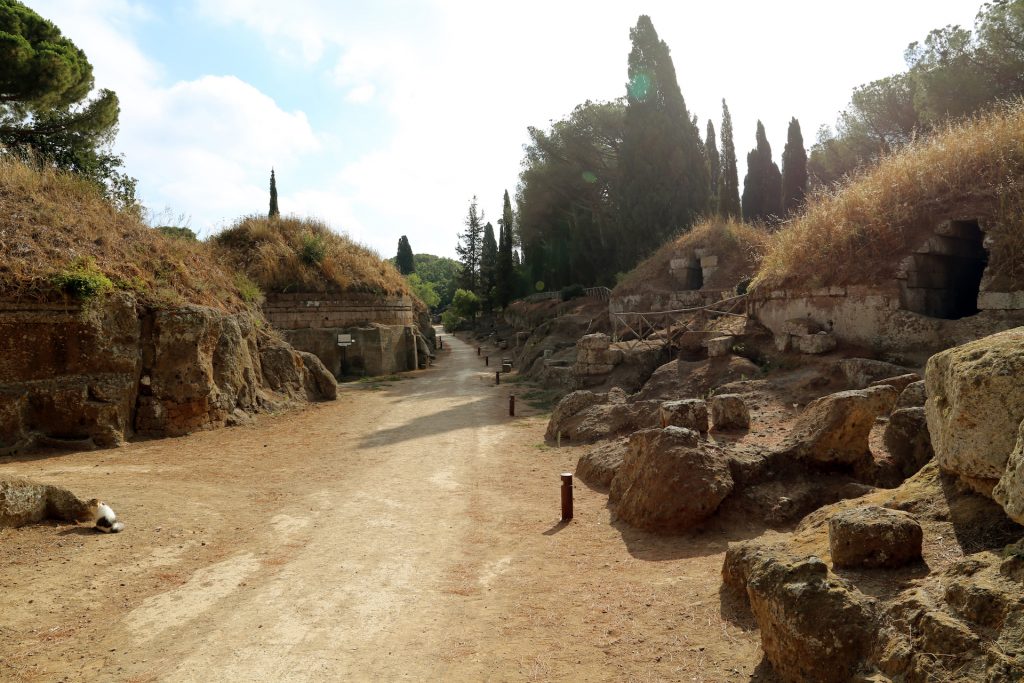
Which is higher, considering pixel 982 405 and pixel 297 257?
pixel 297 257

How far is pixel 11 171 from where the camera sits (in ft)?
40.3

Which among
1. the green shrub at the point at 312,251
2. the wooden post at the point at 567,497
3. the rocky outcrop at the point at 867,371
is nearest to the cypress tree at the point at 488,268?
the green shrub at the point at 312,251

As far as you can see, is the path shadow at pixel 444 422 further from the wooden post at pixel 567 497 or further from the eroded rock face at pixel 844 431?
the eroded rock face at pixel 844 431

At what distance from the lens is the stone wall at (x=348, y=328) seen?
870 inches

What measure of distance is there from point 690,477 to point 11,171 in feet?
47.3

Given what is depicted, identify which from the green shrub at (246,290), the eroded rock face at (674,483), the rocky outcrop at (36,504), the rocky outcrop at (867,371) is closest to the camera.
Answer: the rocky outcrop at (36,504)

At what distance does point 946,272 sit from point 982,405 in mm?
10344

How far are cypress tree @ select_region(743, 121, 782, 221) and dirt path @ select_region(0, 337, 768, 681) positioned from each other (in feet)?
96.1

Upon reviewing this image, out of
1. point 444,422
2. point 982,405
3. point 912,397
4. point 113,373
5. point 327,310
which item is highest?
point 327,310

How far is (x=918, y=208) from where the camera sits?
1174 centimetres

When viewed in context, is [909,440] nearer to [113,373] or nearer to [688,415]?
[688,415]

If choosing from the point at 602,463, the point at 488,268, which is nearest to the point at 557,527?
the point at 602,463

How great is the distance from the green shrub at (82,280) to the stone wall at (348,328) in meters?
10.4

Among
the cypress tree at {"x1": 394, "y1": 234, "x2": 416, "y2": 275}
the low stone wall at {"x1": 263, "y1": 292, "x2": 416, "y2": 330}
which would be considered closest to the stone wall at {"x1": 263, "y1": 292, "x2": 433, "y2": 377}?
the low stone wall at {"x1": 263, "y1": 292, "x2": 416, "y2": 330}
